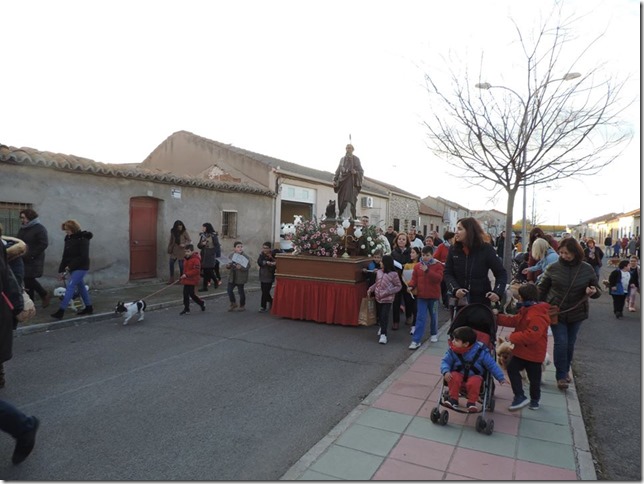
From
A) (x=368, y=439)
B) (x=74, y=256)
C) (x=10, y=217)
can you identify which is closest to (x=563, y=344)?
(x=368, y=439)

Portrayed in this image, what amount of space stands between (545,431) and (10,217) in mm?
10375

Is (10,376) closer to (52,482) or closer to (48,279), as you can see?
(52,482)

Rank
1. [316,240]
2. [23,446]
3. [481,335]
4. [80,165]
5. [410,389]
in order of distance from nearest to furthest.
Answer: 1. [23,446]
2. [481,335]
3. [410,389]
4. [316,240]
5. [80,165]

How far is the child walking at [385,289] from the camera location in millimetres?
6883

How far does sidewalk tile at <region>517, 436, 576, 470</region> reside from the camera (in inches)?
130

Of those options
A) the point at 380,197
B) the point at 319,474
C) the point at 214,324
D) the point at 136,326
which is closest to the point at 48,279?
the point at 136,326

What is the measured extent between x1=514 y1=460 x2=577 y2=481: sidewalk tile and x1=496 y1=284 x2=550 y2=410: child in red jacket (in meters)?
1.01

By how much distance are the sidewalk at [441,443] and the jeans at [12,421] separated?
75.4 inches

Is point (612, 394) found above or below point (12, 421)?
below

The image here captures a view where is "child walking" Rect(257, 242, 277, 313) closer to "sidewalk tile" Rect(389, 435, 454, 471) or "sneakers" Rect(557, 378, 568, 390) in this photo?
"sneakers" Rect(557, 378, 568, 390)

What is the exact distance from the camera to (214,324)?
7934 mm

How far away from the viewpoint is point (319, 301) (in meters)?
8.19

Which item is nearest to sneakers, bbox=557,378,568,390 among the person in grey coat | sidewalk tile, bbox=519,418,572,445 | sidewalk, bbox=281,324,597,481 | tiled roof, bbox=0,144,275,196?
sidewalk, bbox=281,324,597,481

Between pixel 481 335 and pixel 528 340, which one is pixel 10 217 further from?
pixel 528 340
